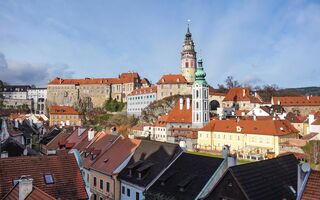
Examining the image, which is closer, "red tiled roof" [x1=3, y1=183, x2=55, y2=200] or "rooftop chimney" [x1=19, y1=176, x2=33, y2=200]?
"red tiled roof" [x1=3, y1=183, x2=55, y2=200]

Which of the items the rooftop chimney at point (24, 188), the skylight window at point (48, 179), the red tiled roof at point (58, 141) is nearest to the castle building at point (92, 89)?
the red tiled roof at point (58, 141)

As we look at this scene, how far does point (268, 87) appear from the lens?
135000 mm

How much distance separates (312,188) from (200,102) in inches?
2782

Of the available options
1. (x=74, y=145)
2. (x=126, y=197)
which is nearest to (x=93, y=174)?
(x=126, y=197)

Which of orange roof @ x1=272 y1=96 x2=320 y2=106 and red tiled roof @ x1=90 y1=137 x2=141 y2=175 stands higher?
orange roof @ x1=272 y1=96 x2=320 y2=106

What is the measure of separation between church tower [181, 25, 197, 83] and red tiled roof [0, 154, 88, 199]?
343ft

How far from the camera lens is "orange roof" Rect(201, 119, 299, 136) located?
60.1 metres

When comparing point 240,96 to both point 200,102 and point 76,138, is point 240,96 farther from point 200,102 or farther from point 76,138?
point 76,138

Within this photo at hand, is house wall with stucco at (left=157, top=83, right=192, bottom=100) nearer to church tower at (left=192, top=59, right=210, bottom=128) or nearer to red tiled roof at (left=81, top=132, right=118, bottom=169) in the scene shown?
church tower at (left=192, top=59, right=210, bottom=128)

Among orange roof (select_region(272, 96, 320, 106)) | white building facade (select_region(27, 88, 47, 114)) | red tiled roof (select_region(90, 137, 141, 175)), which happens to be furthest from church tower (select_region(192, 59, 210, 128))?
white building facade (select_region(27, 88, 47, 114))

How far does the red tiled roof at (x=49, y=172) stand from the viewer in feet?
54.0

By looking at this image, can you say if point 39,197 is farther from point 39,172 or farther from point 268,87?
point 268,87

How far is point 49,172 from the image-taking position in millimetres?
17391

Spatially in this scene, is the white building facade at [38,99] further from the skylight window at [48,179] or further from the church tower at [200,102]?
the skylight window at [48,179]
